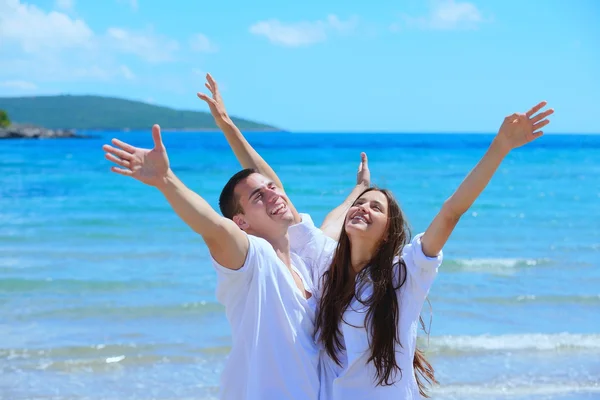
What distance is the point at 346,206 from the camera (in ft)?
15.7

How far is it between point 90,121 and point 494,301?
178260 mm

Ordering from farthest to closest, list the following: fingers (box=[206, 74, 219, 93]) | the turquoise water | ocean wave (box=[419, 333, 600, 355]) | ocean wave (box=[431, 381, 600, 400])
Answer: ocean wave (box=[419, 333, 600, 355])
the turquoise water
ocean wave (box=[431, 381, 600, 400])
fingers (box=[206, 74, 219, 93])

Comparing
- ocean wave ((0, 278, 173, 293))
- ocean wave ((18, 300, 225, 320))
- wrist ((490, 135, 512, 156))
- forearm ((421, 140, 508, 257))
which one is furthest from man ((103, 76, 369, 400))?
ocean wave ((0, 278, 173, 293))

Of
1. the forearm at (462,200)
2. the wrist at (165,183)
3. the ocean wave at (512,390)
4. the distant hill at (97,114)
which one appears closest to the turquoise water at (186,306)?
the ocean wave at (512,390)

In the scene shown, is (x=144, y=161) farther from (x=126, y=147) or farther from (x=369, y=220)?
(x=369, y=220)

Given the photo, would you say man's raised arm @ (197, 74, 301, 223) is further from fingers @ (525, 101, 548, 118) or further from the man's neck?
fingers @ (525, 101, 548, 118)

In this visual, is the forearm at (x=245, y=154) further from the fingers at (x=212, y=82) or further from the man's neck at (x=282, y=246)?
the man's neck at (x=282, y=246)

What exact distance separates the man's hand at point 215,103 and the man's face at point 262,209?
0.72 meters

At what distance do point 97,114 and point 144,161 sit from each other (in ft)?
611

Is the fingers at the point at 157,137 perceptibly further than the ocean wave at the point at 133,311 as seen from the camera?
No

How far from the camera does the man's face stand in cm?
386

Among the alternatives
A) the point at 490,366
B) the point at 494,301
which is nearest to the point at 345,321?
the point at 490,366

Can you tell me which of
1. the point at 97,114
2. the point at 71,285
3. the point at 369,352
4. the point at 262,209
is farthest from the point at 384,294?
the point at 97,114

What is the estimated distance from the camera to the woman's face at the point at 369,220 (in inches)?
149
